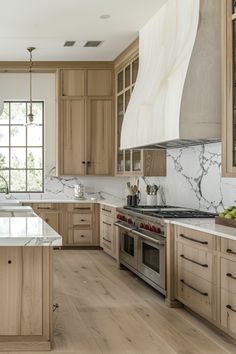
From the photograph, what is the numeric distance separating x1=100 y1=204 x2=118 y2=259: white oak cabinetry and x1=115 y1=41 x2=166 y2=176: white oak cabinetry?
0.58 m

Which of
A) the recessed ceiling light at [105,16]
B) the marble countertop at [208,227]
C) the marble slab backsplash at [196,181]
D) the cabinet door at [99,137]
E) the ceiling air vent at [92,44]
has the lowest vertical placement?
the marble countertop at [208,227]

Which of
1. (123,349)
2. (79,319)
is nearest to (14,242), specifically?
(123,349)

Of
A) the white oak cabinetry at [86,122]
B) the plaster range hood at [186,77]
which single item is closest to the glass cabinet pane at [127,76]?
the white oak cabinetry at [86,122]

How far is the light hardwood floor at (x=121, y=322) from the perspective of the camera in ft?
11.4

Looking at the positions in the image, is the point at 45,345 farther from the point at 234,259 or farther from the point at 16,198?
the point at 16,198

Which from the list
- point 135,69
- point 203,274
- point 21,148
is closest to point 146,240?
point 203,274

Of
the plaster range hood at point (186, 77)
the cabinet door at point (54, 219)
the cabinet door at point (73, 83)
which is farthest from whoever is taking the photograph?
the cabinet door at point (73, 83)

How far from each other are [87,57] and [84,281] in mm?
3573

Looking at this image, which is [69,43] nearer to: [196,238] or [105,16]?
[105,16]

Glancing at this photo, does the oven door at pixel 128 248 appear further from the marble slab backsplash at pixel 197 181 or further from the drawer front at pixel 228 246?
the drawer front at pixel 228 246

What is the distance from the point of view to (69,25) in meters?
6.09

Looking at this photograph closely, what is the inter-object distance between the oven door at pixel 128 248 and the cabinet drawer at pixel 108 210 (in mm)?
693

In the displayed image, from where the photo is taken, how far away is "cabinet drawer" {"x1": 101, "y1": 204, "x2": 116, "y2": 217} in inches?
272

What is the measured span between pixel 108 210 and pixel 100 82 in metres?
2.09
